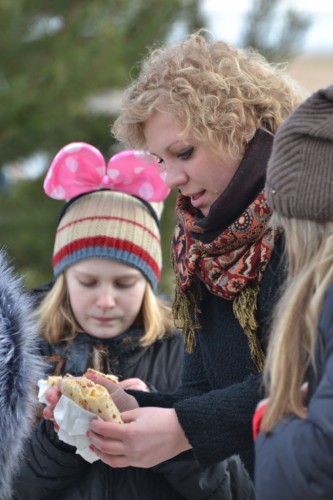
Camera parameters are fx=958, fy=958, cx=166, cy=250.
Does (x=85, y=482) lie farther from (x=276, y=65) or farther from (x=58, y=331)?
(x=276, y=65)

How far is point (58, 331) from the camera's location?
131 inches

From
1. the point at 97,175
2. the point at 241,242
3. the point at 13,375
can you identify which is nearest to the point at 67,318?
the point at 97,175

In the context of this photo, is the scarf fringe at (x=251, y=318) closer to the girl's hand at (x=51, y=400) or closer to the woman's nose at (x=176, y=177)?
the woman's nose at (x=176, y=177)

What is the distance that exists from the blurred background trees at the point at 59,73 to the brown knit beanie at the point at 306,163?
431 centimetres

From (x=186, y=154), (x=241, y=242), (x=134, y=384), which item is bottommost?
(x=134, y=384)

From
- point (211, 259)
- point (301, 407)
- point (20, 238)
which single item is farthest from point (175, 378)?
point (20, 238)

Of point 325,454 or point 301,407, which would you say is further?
point 301,407

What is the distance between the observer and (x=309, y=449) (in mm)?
1693

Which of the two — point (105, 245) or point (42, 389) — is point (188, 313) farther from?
point (105, 245)

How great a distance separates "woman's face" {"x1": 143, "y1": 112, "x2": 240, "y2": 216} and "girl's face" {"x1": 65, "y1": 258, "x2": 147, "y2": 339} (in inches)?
30.9

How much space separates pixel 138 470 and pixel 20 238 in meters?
3.82

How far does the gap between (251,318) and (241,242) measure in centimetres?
19

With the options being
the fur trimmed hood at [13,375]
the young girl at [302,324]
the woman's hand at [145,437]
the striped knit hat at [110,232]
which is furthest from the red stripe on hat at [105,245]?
the young girl at [302,324]

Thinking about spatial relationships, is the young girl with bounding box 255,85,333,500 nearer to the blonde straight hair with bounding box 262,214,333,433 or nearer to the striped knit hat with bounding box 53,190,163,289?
the blonde straight hair with bounding box 262,214,333,433
